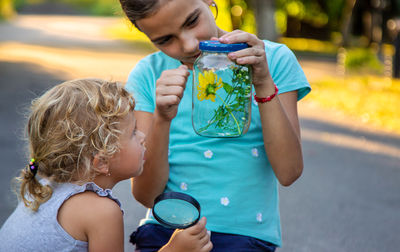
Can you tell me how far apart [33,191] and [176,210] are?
52 centimetres

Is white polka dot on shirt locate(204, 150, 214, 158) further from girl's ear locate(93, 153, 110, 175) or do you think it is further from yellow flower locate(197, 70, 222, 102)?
girl's ear locate(93, 153, 110, 175)

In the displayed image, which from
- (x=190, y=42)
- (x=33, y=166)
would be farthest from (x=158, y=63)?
(x=33, y=166)

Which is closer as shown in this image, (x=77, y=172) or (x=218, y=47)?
(x=218, y=47)

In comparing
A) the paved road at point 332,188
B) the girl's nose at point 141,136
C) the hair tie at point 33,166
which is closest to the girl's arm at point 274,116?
the girl's nose at point 141,136

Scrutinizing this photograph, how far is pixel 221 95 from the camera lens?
1745 mm

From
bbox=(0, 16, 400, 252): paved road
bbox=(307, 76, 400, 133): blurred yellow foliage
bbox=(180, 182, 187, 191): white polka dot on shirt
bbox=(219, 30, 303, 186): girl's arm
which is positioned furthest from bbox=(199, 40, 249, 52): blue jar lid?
bbox=(307, 76, 400, 133): blurred yellow foliage

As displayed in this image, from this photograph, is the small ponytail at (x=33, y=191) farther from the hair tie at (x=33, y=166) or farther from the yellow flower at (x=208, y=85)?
the yellow flower at (x=208, y=85)

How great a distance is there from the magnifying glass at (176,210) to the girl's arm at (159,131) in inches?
10.7

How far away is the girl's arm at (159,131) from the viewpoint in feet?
5.51

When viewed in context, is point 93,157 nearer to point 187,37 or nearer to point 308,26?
point 187,37

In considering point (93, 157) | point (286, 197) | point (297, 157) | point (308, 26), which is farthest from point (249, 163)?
point (308, 26)

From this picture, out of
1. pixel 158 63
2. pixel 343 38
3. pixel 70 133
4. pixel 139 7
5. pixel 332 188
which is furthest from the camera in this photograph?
pixel 343 38

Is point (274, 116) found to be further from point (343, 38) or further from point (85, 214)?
point (343, 38)

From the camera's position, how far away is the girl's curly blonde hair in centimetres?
170
